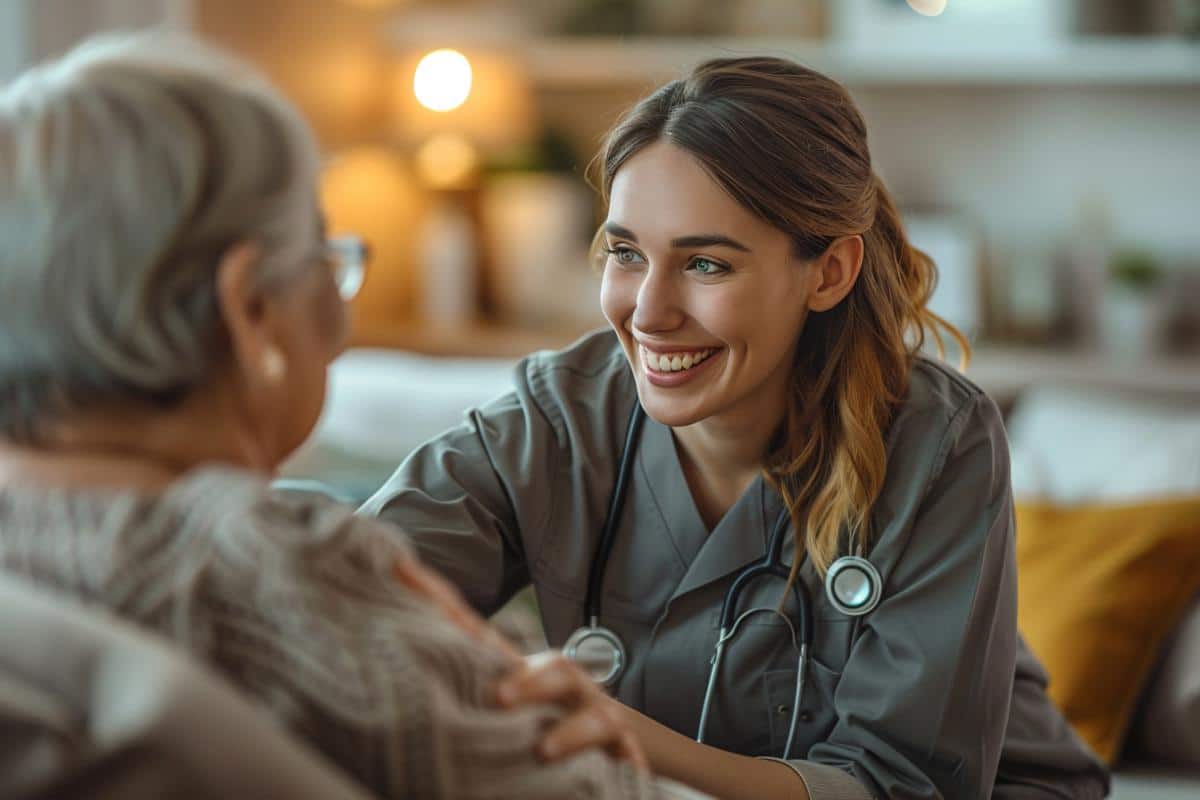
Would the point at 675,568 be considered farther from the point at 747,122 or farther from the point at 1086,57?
the point at 1086,57

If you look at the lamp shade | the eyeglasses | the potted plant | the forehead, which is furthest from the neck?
the lamp shade

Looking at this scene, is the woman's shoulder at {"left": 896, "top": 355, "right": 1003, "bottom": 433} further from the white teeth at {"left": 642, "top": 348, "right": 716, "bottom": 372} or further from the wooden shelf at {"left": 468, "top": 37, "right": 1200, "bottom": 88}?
the wooden shelf at {"left": 468, "top": 37, "right": 1200, "bottom": 88}

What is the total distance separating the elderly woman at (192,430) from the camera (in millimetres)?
861

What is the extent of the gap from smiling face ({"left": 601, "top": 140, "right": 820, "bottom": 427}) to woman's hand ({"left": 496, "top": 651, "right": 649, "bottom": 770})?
546 mm

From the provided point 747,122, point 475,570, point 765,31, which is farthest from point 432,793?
point 765,31

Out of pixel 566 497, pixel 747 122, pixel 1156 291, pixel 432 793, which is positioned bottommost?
pixel 1156 291

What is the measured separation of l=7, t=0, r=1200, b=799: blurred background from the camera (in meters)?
3.33

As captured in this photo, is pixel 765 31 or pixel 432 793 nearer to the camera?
pixel 432 793

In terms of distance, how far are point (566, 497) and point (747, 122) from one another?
484mm

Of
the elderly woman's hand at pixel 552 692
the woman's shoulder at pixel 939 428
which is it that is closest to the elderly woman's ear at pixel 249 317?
the elderly woman's hand at pixel 552 692

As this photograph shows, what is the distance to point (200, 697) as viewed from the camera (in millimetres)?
762

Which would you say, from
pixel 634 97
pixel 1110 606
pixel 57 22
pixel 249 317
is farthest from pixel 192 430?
pixel 57 22

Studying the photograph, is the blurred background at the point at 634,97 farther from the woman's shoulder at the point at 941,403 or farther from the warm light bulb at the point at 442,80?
the woman's shoulder at the point at 941,403

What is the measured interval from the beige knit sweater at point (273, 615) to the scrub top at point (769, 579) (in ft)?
2.01
